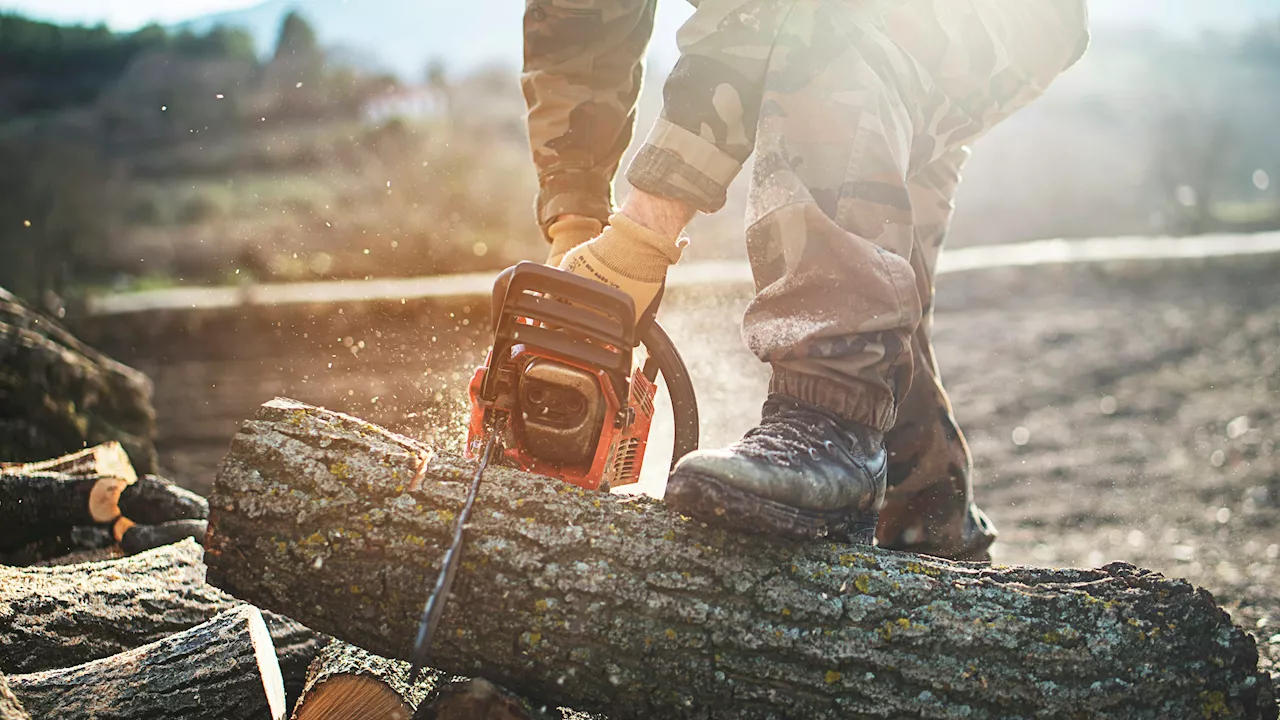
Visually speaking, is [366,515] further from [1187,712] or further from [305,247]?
[305,247]

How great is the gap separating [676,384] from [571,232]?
1.53 ft

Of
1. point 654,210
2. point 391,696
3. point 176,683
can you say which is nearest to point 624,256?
point 654,210

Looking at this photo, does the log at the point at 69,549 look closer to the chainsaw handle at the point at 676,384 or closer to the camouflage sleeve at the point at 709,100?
the chainsaw handle at the point at 676,384

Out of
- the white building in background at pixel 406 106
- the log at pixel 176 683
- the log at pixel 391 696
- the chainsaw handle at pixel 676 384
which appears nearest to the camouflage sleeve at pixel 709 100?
the chainsaw handle at pixel 676 384

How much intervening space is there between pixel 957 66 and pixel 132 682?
1.82 meters

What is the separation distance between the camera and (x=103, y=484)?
8.04ft

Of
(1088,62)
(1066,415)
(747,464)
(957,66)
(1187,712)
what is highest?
(1088,62)

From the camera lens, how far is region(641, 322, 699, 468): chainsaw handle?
6.32 ft

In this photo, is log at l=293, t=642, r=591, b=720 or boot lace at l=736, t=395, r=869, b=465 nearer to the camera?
log at l=293, t=642, r=591, b=720

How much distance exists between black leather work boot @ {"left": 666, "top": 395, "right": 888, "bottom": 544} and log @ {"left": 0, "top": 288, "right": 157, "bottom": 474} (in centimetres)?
252

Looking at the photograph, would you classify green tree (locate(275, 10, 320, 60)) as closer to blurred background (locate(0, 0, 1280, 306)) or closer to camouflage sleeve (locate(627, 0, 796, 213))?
blurred background (locate(0, 0, 1280, 306))

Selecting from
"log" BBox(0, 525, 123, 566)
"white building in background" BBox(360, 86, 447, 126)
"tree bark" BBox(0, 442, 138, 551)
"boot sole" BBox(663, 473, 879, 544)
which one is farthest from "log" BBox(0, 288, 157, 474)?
"white building in background" BBox(360, 86, 447, 126)

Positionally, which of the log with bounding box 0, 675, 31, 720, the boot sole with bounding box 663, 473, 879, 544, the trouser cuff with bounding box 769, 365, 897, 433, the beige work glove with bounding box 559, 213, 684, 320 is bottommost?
the log with bounding box 0, 675, 31, 720

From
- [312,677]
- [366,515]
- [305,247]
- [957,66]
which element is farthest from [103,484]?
[305,247]
